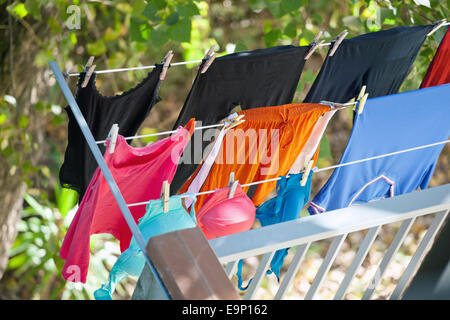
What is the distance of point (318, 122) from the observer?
159 cm

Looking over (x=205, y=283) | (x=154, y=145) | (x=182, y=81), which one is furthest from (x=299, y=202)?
(x=182, y=81)

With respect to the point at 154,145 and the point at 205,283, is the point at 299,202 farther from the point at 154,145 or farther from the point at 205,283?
the point at 205,283

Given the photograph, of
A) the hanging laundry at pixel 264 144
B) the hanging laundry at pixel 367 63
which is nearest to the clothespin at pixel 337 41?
the hanging laundry at pixel 367 63

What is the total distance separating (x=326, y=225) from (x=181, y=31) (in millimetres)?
1020

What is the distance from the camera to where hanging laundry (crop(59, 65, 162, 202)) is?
1400 millimetres

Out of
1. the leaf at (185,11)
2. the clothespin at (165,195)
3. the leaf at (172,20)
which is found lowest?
the clothespin at (165,195)

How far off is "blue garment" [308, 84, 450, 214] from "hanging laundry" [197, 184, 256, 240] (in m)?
Answer: 0.24

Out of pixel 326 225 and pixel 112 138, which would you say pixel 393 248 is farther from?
pixel 112 138

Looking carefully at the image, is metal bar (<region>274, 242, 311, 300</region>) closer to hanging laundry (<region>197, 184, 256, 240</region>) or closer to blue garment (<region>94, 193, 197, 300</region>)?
blue garment (<region>94, 193, 197, 300</region>)

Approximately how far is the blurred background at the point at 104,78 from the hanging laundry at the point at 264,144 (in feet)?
1.20

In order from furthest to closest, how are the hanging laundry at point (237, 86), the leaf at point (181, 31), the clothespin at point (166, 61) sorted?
the leaf at point (181, 31) < the hanging laundry at point (237, 86) < the clothespin at point (166, 61)

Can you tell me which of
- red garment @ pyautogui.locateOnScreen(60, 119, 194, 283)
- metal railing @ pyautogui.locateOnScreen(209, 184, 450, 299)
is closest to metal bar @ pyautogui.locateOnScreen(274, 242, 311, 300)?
metal railing @ pyautogui.locateOnScreen(209, 184, 450, 299)

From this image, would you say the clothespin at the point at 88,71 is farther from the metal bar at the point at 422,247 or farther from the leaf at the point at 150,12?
the metal bar at the point at 422,247

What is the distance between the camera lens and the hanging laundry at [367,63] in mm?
1607
